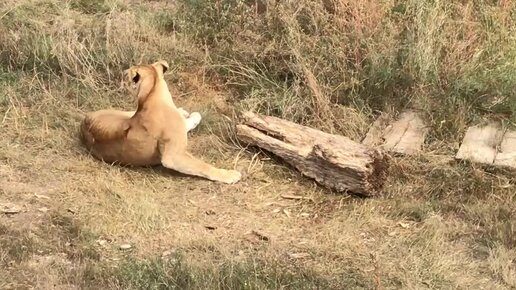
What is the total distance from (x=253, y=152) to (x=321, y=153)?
65cm

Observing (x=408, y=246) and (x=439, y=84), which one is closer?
(x=408, y=246)

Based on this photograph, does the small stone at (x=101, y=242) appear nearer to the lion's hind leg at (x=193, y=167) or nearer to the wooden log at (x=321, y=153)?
the lion's hind leg at (x=193, y=167)

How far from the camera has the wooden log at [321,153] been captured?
→ 5117 millimetres

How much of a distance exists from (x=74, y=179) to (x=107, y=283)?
1.43 m

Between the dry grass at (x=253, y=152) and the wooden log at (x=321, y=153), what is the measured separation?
0.33ft

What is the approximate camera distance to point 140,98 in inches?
221

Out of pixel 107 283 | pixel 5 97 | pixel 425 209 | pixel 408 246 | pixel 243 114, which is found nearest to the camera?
pixel 107 283

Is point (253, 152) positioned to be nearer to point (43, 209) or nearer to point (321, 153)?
point (321, 153)

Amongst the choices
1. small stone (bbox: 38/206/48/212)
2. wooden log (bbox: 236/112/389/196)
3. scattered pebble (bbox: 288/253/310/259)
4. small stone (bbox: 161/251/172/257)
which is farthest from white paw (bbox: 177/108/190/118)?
scattered pebble (bbox: 288/253/310/259)

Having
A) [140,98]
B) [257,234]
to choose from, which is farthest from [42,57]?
[257,234]

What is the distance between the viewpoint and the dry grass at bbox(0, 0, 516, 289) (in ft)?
14.4

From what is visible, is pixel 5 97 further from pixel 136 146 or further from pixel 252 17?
pixel 252 17

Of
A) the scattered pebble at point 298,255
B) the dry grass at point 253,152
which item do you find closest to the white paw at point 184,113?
the dry grass at point 253,152

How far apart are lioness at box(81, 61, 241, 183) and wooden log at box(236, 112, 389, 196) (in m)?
0.37
